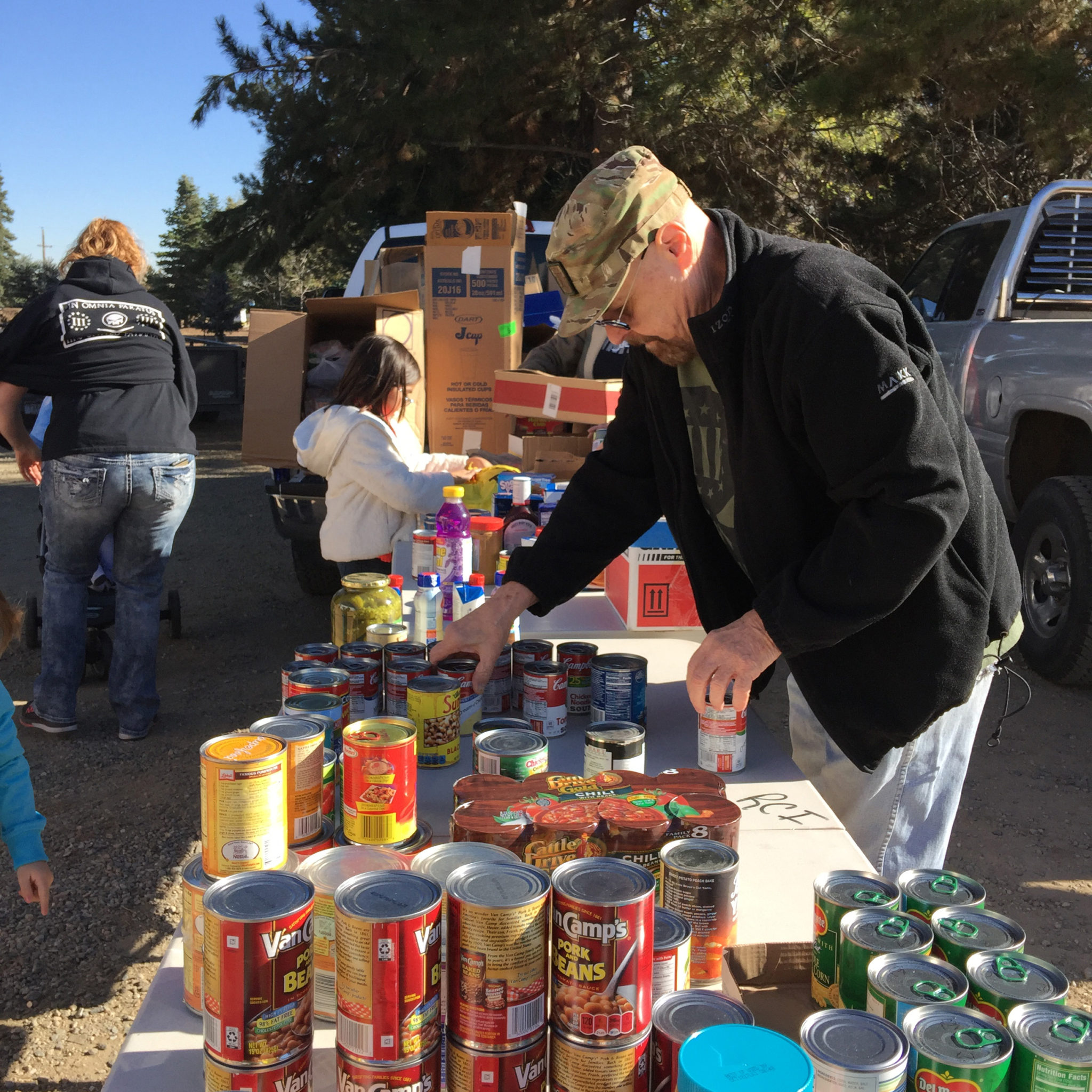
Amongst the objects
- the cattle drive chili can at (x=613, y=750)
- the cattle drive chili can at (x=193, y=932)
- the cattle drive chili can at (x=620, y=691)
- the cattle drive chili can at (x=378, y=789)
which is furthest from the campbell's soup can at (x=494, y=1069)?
the cattle drive chili can at (x=620, y=691)

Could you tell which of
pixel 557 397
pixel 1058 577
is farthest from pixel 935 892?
pixel 1058 577

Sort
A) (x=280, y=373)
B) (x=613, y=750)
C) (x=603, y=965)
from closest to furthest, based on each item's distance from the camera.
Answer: (x=603, y=965) → (x=613, y=750) → (x=280, y=373)

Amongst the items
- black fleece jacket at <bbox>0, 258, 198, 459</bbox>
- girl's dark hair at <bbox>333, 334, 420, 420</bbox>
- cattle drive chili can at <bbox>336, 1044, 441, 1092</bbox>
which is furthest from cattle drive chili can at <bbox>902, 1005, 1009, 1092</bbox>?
black fleece jacket at <bbox>0, 258, 198, 459</bbox>

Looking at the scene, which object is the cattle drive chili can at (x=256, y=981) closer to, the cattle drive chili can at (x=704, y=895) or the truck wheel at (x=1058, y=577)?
the cattle drive chili can at (x=704, y=895)

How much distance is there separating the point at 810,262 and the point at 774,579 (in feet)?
1.78

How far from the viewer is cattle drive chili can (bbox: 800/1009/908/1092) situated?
3.53ft

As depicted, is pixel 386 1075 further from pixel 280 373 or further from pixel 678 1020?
pixel 280 373

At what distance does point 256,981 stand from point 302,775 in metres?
0.53

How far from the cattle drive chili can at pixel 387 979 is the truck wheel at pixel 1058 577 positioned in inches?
187

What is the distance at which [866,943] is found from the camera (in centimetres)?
134

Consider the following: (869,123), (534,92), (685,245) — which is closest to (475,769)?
(685,245)

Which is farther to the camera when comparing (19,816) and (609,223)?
(19,816)

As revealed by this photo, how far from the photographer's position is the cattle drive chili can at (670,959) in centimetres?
128

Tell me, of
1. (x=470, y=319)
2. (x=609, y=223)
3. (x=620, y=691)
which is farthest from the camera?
(x=470, y=319)
